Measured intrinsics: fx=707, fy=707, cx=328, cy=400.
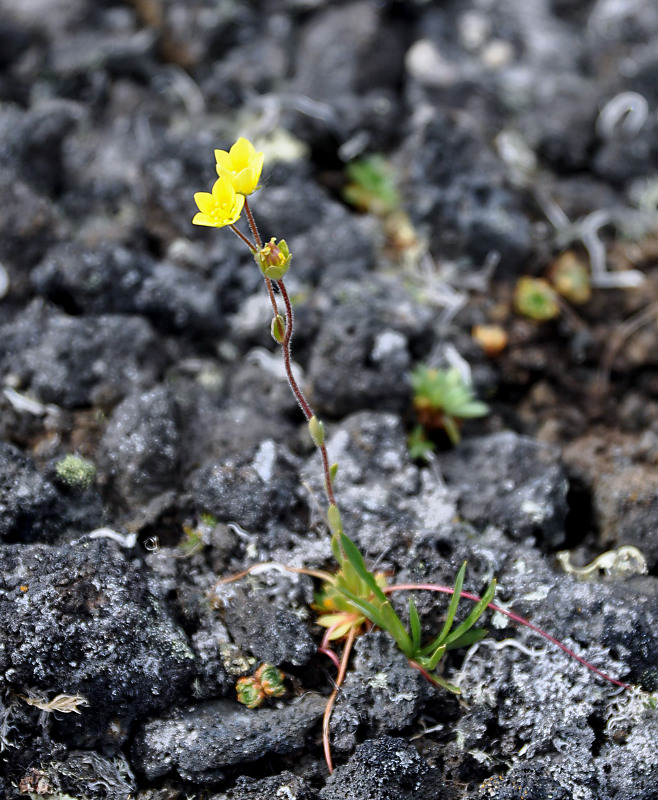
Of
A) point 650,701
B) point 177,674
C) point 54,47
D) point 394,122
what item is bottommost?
point 650,701

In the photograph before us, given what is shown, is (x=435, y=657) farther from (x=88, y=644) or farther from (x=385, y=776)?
(x=88, y=644)

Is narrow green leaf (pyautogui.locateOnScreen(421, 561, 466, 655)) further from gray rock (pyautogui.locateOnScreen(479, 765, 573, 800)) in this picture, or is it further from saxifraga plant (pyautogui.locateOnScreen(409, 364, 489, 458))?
saxifraga plant (pyautogui.locateOnScreen(409, 364, 489, 458))

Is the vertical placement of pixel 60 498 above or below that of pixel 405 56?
below

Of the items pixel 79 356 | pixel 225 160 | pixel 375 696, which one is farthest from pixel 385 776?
pixel 79 356

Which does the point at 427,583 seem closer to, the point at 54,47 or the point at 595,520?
the point at 595,520

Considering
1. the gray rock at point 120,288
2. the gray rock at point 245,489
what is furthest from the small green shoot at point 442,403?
the gray rock at point 120,288

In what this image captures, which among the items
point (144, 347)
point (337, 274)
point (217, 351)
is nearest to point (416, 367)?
point (337, 274)
